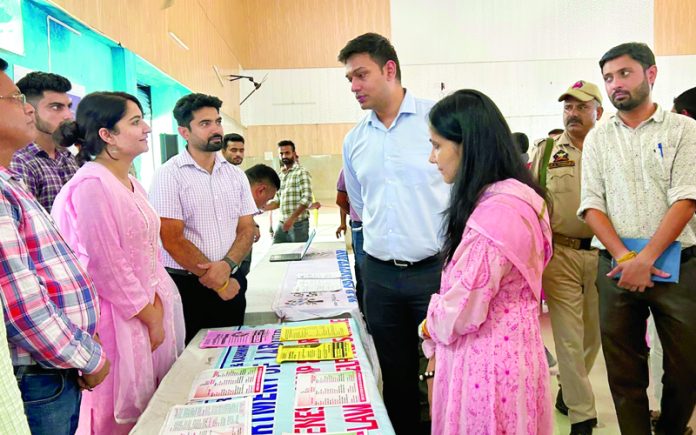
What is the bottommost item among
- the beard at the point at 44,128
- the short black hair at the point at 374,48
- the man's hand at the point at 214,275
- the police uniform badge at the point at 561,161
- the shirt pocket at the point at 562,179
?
the man's hand at the point at 214,275

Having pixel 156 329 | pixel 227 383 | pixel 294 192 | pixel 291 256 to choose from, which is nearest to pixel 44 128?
pixel 156 329

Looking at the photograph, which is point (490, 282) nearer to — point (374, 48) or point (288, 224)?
point (374, 48)

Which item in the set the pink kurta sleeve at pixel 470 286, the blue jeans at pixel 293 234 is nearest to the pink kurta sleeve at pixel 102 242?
the pink kurta sleeve at pixel 470 286

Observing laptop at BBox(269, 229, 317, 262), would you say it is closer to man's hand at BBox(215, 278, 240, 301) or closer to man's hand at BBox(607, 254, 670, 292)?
man's hand at BBox(215, 278, 240, 301)

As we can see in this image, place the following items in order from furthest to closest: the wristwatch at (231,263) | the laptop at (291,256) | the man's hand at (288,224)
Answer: the man's hand at (288,224) < the laptop at (291,256) < the wristwatch at (231,263)

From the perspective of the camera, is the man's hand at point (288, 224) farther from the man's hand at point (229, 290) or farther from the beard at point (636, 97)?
the beard at point (636, 97)

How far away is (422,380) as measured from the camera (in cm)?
293

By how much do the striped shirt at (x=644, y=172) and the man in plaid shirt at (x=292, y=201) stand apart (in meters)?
3.32

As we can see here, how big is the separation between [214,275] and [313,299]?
0.51 meters

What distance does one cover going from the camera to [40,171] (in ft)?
6.89

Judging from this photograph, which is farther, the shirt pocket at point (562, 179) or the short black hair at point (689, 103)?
the shirt pocket at point (562, 179)

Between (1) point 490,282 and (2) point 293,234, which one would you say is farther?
(2) point 293,234

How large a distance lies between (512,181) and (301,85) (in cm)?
1008

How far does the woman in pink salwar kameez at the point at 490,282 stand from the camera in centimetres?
129
